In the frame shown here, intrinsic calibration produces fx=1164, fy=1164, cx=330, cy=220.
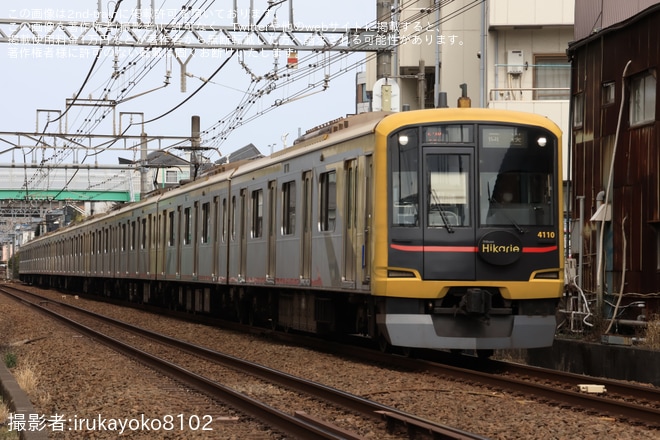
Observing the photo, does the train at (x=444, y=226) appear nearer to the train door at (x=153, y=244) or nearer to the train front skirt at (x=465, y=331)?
the train front skirt at (x=465, y=331)

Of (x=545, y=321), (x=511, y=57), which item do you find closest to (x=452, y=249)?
(x=545, y=321)

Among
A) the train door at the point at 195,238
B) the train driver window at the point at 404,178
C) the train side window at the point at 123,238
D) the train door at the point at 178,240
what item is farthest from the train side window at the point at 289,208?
the train side window at the point at 123,238

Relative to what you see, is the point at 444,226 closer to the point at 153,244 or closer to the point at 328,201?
the point at 328,201

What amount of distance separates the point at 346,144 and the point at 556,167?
260cm

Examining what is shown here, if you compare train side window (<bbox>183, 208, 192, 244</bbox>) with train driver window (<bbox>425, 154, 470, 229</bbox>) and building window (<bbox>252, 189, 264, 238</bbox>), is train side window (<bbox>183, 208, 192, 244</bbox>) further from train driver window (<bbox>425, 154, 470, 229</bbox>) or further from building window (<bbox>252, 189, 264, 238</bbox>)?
train driver window (<bbox>425, 154, 470, 229</bbox>)

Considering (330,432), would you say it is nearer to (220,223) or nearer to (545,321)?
(545,321)

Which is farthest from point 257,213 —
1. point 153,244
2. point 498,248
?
point 153,244

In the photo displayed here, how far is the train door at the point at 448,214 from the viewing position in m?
12.9

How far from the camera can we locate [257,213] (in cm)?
1906

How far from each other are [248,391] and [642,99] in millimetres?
7277

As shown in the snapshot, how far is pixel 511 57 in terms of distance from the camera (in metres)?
30.2

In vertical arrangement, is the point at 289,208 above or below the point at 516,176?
below

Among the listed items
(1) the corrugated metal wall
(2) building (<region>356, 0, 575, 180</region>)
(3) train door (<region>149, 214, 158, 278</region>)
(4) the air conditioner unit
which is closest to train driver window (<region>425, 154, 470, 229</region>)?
(1) the corrugated metal wall

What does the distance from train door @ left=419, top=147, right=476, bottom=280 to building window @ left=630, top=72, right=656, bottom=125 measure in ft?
11.1
